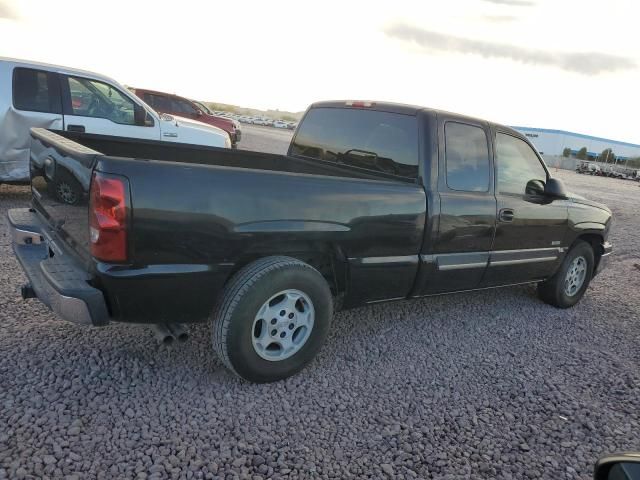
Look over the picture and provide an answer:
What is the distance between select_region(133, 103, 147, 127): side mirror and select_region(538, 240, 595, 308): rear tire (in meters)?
6.17

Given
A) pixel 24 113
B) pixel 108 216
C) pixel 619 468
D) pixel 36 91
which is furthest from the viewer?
pixel 36 91

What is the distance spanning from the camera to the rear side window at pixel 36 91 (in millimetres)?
6634

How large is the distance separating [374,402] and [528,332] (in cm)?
223

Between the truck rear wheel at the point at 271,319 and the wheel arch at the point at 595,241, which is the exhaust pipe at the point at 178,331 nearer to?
the truck rear wheel at the point at 271,319

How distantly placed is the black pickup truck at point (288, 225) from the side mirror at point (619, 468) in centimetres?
197

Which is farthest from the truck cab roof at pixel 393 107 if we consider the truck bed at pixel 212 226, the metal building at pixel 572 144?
the metal building at pixel 572 144

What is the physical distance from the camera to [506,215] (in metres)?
4.39

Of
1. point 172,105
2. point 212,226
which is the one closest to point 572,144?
point 172,105

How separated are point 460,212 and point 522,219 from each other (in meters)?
0.95

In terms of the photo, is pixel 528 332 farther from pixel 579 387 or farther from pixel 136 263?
pixel 136 263

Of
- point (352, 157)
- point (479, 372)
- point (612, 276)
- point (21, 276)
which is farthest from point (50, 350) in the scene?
point (612, 276)

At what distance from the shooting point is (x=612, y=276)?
23.6 ft

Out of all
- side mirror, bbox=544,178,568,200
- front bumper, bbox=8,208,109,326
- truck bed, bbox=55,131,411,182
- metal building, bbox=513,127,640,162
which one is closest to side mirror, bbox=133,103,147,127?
truck bed, bbox=55,131,411,182

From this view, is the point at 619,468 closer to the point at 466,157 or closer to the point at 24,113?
the point at 466,157
